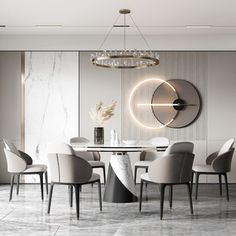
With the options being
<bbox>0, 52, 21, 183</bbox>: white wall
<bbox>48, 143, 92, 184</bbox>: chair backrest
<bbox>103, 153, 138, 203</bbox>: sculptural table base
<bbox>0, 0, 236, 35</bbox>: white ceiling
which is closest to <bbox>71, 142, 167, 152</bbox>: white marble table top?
<bbox>103, 153, 138, 203</bbox>: sculptural table base

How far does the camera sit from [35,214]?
5418mm

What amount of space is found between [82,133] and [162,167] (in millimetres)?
3309

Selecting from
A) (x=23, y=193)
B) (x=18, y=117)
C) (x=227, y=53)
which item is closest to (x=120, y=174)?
(x=23, y=193)

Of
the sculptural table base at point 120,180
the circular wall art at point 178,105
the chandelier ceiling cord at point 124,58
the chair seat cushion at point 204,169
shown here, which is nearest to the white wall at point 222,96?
the circular wall art at point 178,105

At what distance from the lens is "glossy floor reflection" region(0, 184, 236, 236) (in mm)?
4645

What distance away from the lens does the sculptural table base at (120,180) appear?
20.0 ft

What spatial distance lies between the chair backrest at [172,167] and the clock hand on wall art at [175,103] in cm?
290

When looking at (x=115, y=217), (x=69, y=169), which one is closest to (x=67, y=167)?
Answer: (x=69, y=169)

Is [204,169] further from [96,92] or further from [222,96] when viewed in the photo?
[96,92]

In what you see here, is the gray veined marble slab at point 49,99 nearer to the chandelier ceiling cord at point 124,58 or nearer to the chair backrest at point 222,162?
the chandelier ceiling cord at point 124,58

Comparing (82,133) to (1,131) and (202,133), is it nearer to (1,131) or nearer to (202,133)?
(1,131)

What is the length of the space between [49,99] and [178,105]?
2.38 metres

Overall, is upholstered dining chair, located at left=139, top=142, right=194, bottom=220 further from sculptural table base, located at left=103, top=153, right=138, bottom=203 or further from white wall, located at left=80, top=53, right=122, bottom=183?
white wall, located at left=80, top=53, right=122, bottom=183

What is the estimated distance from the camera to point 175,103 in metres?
8.20
